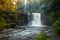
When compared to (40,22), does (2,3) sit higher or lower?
higher

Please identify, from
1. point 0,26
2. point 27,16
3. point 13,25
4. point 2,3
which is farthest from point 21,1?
point 0,26

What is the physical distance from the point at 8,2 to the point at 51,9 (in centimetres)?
432

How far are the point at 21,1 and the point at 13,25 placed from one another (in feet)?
18.8

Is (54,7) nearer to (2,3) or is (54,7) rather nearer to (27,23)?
(27,23)

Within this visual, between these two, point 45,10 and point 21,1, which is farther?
point 21,1

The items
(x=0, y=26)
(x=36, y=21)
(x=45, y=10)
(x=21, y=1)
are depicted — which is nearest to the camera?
(x=0, y=26)

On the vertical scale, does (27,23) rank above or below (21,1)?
Result: below

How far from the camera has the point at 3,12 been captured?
15.9 metres

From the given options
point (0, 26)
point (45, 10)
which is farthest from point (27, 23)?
point (0, 26)

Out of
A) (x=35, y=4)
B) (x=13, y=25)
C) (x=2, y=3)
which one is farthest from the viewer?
(x=35, y=4)

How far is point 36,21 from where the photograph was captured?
61.3 ft

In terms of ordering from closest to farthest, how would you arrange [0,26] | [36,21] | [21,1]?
1. [0,26]
2. [36,21]
3. [21,1]

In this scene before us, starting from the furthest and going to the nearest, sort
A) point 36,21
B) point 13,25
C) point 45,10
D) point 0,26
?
point 36,21, point 45,10, point 13,25, point 0,26

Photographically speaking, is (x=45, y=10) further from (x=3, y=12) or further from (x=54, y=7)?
(x=3, y=12)
